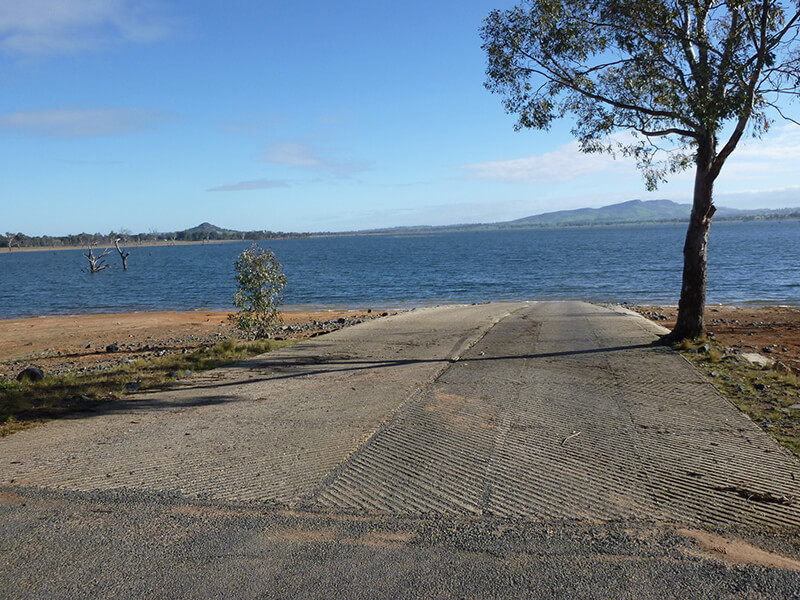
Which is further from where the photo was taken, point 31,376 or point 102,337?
point 102,337

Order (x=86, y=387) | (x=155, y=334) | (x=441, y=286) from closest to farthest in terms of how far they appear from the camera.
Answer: (x=86, y=387), (x=155, y=334), (x=441, y=286)

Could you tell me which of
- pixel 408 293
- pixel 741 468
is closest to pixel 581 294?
pixel 408 293

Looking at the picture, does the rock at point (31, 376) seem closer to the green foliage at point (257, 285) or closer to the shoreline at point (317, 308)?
the green foliage at point (257, 285)

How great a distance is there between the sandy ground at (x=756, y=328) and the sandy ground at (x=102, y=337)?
11.8m

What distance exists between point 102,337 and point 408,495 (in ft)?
69.1

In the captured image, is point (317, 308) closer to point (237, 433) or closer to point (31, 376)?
point (31, 376)

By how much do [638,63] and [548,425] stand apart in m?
→ 7.52

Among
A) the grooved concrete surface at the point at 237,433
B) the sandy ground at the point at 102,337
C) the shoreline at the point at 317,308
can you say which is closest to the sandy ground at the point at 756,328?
the shoreline at the point at 317,308

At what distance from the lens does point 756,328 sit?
1859cm

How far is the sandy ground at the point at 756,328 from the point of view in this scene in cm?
1410

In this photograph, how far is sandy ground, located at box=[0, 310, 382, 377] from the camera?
17.7 m

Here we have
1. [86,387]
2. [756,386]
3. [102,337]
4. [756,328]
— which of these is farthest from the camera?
[102,337]

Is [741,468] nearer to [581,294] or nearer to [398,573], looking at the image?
[398,573]

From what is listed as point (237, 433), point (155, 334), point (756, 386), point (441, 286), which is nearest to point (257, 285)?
point (155, 334)
